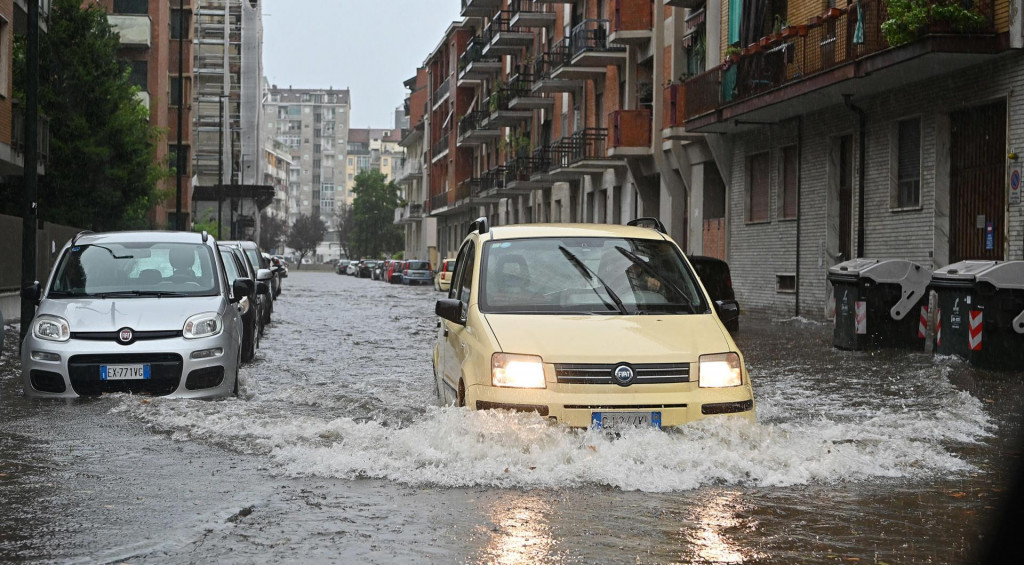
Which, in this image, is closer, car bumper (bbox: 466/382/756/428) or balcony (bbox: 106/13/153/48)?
car bumper (bbox: 466/382/756/428)

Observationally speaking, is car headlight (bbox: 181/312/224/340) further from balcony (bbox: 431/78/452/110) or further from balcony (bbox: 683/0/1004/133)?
balcony (bbox: 431/78/452/110)

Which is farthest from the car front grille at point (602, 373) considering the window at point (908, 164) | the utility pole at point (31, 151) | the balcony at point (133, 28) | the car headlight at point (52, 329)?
the balcony at point (133, 28)

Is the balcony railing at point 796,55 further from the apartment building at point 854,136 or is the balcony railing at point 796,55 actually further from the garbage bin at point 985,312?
the garbage bin at point 985,312

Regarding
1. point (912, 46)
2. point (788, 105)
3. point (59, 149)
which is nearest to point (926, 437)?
point (912, 46)

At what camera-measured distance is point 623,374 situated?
7742mm

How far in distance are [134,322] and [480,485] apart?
5056 mm

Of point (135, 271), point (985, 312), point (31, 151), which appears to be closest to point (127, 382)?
point (135, 271)

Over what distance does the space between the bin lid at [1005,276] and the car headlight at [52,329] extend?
9.79 metres

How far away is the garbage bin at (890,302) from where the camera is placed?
690 inches

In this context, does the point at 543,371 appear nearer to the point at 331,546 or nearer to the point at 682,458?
the point at 682,458

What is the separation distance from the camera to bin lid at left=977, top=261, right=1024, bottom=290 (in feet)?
47.2

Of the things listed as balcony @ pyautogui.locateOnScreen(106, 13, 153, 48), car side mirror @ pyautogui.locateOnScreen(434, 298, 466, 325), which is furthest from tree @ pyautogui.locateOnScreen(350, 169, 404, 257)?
car side mirror @ pyautogui.locateOnScreen(434, 298, 466, 325)

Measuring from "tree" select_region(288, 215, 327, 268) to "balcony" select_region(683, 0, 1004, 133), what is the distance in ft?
498

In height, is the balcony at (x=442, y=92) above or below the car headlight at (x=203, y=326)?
above
